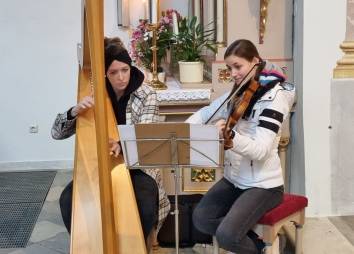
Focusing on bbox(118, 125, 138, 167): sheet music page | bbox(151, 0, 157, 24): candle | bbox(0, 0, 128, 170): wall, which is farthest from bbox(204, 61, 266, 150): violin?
bbox(0, 0, 128, 170): wall

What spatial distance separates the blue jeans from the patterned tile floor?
557 millimetres

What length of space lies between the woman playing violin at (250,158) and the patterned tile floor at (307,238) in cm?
57

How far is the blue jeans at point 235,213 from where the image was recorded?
2.13 meters

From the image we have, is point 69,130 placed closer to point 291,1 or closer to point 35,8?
point 291,1

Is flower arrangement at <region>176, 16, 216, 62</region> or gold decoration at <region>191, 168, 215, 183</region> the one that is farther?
flower arrangement at <region>176, 16, 216, 62</region>

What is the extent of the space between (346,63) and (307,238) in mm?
1076

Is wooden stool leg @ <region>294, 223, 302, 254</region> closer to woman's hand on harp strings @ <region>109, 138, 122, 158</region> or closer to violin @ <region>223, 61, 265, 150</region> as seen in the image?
violin @ <region>223, 61, 265, 150</region>

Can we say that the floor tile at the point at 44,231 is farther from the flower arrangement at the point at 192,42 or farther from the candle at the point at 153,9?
the candle at the point at 153,9

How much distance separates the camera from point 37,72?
4574 millimetres

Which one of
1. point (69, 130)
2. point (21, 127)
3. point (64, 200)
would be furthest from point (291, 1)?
point (21, 127)

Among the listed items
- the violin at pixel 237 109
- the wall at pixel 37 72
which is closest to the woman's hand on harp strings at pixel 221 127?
the violin at pixel 237 109

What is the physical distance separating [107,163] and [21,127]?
139 inches

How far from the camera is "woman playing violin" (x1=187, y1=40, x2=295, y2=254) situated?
6.80ft

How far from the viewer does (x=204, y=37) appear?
338 cm
